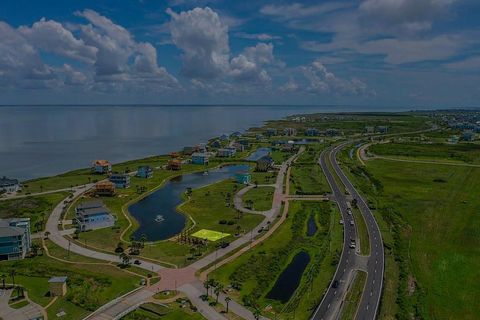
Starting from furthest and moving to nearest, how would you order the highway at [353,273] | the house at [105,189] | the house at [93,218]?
the house at [105,189], the house at [93,218], the highway at [353,273]

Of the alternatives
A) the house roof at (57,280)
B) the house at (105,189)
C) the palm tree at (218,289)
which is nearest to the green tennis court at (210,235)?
the palm tree at (218,289)

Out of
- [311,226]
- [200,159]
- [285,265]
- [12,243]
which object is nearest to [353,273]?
[285,265]

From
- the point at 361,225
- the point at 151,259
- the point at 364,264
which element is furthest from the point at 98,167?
the point at 364,264

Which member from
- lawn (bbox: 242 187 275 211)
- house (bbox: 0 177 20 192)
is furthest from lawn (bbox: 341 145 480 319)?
house (bbox: 0 177 20 192)

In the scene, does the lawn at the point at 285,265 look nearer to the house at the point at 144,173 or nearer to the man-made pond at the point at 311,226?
the man-made pond at the point at 311,226

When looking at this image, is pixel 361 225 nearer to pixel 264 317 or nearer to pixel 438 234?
pixel 438 234

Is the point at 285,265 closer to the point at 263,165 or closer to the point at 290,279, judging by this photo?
the point at 290,279

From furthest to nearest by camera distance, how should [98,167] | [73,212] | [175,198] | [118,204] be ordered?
[98,167] < [175,198] < [118,204] < [73,212]
